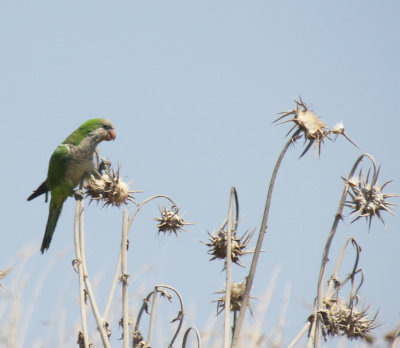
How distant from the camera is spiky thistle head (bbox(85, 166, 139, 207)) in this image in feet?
16.9

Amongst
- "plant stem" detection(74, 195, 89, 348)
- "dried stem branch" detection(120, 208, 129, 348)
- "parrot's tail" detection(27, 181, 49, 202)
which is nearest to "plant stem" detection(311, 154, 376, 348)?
"dried stem branch" detection(120, 208, 129, 348)

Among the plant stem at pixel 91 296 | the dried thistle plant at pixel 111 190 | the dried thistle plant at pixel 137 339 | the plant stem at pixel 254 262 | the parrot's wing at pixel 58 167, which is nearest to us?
the plant stem at pixel 254 262

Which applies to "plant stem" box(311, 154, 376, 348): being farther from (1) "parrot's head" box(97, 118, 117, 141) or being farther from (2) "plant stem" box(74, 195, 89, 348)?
(1) "parrot's head" box(97, 118, 117, 141)

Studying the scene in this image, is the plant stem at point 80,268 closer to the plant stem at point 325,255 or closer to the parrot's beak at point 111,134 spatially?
the plant stem at point 325,255

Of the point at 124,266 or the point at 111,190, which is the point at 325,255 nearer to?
the point at 124,266

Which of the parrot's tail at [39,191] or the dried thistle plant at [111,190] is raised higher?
the parrot's tail at [39,191]

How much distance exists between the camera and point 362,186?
170 inches

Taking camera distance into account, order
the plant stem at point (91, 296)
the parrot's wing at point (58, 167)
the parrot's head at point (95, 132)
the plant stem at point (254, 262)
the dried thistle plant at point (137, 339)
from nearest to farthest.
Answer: the plant stem at point (254, 262) < the plant stem at point (91, 296) < the dried thistle plant at point (137, 339) < the parrot's wing at point (58, 167) < the parrot's head at point (95, 132)

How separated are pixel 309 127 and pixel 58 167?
4.62 m

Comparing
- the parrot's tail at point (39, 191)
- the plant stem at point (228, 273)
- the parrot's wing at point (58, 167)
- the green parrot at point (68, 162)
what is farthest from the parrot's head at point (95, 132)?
the plant stem at point (228, 273)

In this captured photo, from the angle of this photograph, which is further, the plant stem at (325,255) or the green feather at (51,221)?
the green feather at (51,221)

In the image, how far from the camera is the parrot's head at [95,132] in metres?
8.09

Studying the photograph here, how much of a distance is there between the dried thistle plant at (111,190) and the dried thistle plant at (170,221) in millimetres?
349

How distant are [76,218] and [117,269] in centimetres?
51
